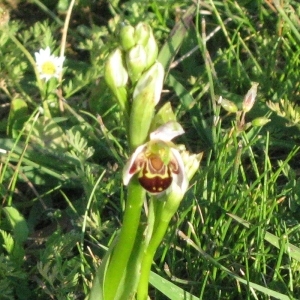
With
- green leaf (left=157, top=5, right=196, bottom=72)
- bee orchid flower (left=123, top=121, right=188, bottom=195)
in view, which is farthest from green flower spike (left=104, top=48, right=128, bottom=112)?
green leaf (left=157, top=5, right=196, bottom=72)

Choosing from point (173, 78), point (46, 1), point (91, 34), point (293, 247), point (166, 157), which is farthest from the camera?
point (46, 1)

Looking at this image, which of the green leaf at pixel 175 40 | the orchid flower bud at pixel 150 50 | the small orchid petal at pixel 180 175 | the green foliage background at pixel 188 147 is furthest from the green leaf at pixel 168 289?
the green leaf at pixel 175 40

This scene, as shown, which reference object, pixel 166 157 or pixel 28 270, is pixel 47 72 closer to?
pixel 28 270

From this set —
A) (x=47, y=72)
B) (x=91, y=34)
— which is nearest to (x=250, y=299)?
(x=47, y=72)

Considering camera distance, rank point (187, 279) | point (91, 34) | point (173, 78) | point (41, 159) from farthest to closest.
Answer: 1. point (91, 34)
2. point (173, 78)
3. point (41, 159)
4. point (187, 279)

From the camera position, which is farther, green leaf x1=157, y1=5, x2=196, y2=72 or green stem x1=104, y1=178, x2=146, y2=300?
green leaf x1=157, y1=5, x2=196, y2=72

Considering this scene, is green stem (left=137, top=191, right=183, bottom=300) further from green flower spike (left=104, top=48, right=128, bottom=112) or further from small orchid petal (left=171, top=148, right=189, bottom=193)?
green flower spike (left=104, top=48, right=128, bottom=112)

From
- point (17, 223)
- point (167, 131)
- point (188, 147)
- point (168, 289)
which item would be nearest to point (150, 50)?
point (167, 131)
